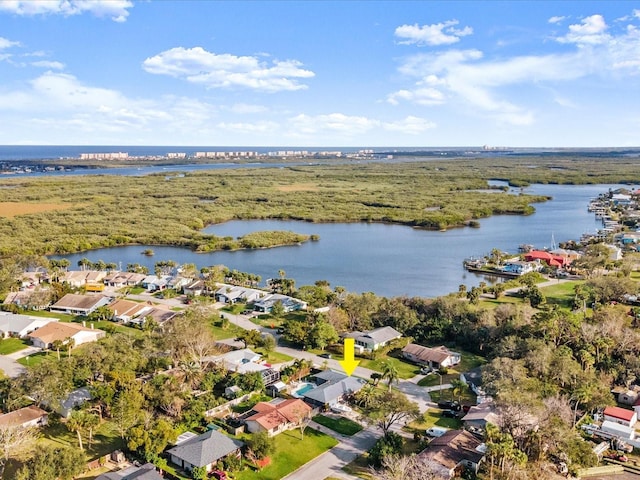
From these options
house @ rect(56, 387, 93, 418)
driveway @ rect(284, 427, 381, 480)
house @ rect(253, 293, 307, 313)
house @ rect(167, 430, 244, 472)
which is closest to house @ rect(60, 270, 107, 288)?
house @ rect(253, 293, 307, 313)

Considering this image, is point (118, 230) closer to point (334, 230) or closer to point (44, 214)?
point (44, 214)

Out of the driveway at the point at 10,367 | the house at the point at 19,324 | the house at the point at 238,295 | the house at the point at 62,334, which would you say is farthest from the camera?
the house at the point at 238,295

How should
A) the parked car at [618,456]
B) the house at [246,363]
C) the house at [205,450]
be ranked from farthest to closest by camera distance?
the house at [246,363]
the parked car at [618,456]
the house at [205,450]

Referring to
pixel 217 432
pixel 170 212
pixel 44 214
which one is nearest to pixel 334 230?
pixel 170 212

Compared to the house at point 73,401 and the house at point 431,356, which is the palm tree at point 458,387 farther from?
the house at point 73,401

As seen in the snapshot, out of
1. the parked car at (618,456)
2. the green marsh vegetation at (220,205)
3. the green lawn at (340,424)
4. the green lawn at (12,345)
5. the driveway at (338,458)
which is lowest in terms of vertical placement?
the parked car at (618,456)

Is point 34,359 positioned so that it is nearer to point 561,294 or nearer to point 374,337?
point 374,337

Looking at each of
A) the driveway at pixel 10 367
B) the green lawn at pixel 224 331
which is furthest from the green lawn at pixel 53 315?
the green lawn at pixel 224 331

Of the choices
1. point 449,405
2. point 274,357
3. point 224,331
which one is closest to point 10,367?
point 224,331
